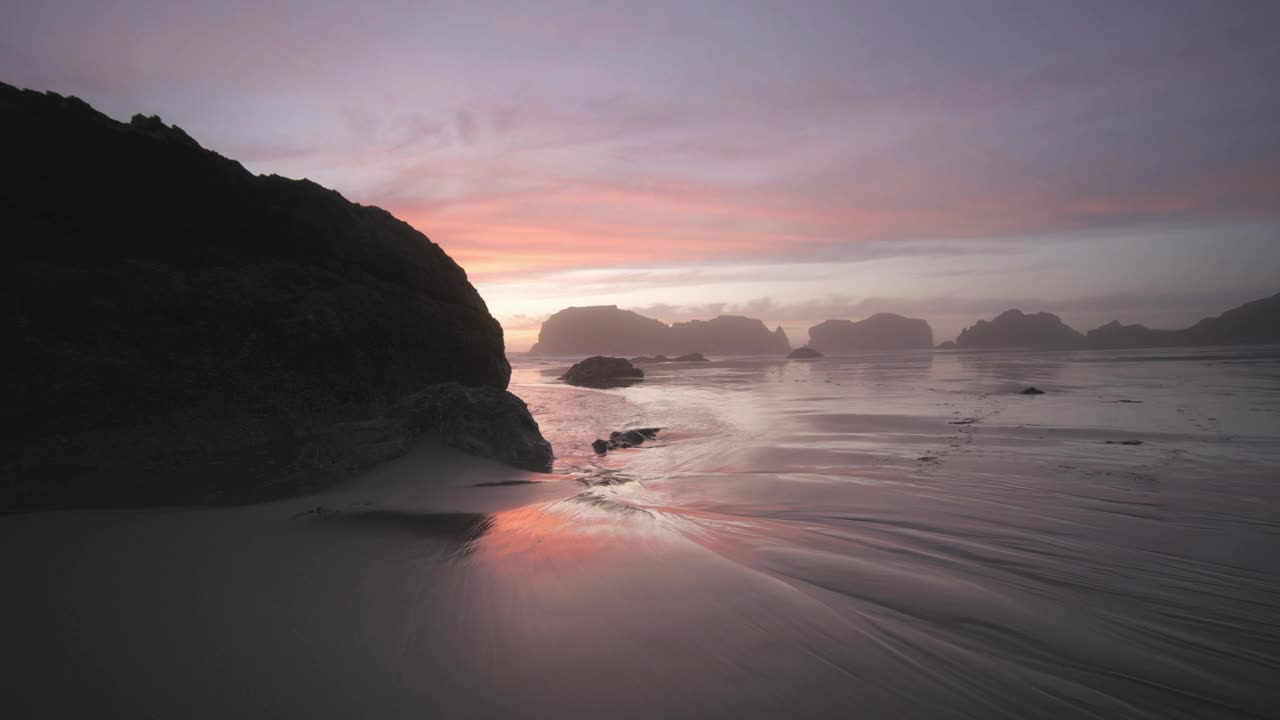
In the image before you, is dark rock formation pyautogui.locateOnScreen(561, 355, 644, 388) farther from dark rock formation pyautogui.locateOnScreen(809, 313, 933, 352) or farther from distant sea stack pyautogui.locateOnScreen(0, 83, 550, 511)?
dark rock formation pyautogui.locateOnScreen(809, 313, 933, 352)

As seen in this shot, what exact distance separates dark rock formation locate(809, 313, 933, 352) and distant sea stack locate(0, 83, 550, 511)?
174 meters

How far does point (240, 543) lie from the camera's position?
11.6ft

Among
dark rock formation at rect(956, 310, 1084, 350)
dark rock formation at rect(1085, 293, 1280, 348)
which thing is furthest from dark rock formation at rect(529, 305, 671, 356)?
dark rock formation at rect(1085, 293, 1280, 348)

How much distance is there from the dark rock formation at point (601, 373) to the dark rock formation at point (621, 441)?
1749cm

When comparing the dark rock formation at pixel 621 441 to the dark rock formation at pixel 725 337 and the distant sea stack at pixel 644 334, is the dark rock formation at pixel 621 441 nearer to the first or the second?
the dark rock formation at pixel 725 337

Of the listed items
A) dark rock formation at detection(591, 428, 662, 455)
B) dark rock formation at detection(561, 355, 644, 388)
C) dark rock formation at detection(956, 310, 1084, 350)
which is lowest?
dark rock formation at detection(591, 428, 662, 455)

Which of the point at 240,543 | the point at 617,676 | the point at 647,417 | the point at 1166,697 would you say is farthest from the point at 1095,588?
the point at 647,417

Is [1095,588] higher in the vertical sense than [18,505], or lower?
lower

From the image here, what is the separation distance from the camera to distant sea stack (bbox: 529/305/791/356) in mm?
164625

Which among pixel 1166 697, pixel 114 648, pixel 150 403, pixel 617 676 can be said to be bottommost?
pixel 1166 697

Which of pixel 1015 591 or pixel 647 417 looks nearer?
pixel 1015 591

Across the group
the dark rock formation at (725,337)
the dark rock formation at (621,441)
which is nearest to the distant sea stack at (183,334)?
the dark rock formation at (621,441)

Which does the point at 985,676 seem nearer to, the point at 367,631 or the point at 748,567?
the point at 748,567

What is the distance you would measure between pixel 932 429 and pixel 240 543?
423 inches
